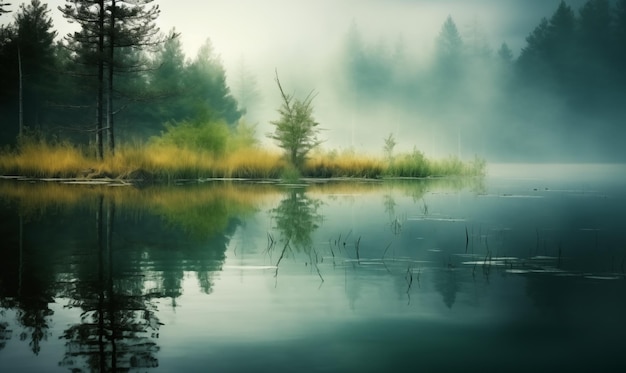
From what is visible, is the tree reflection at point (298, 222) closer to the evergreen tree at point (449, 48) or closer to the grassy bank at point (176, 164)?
the grassy bank at point (176, 164)

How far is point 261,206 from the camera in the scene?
16.4 metres

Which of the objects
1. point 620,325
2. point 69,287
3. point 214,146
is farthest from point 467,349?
point 214,146

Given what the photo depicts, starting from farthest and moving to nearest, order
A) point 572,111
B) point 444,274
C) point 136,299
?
point 572,111 < point 444,274 < point 136,299

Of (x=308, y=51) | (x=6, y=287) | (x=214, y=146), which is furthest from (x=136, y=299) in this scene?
(x=308, y=51)

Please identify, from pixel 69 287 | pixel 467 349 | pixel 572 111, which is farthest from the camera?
pixel 572 111

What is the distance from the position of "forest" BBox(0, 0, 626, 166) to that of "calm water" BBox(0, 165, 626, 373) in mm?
33392

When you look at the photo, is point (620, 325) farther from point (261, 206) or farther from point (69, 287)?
point (261, 206)

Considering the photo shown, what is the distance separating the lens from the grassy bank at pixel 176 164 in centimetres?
2814

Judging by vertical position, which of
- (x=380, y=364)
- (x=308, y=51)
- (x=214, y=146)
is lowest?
(x=380, y=364)

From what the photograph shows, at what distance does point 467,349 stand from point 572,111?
3336 inches

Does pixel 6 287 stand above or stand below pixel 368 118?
below

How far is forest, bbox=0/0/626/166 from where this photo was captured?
47.6 m

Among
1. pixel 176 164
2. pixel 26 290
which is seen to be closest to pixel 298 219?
pixel 26 290

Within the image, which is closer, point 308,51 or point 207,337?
point 207,337
